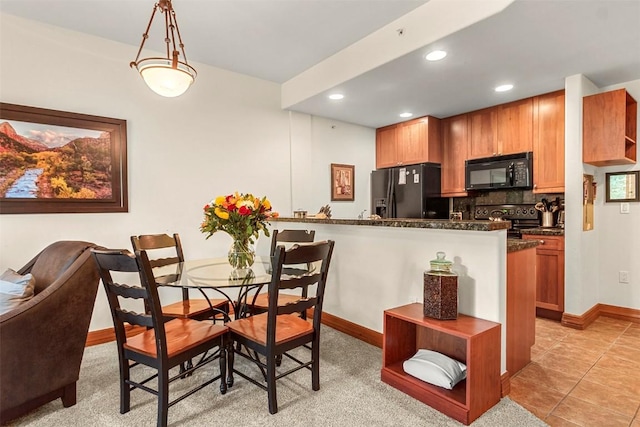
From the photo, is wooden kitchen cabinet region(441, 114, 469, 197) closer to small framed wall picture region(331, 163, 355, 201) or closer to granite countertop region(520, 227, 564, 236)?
granite countertop region(520, 227, 564, 236)

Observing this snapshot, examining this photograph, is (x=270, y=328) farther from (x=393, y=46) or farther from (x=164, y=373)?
(x=393, y=46)

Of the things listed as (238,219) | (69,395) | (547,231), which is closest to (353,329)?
(238,219)

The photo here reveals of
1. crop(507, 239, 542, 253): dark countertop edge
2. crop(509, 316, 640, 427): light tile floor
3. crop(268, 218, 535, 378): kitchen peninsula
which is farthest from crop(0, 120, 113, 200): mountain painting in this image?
crop(509, 316, 640, 427): light tile floor

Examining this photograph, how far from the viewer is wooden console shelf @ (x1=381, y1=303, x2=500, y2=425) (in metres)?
1.78

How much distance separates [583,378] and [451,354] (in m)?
0.99

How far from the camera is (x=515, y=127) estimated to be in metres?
3.97

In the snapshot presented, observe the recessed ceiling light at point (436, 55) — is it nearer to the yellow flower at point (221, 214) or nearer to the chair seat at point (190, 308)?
the yellow flower at point (221, 214)

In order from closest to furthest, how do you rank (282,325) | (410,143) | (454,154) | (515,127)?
(282,325) → (515,127) → (454,154) → (410,143)

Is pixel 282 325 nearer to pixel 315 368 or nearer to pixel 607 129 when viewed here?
pixel 315 368

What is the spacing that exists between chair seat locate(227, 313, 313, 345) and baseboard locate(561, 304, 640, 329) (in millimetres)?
2824

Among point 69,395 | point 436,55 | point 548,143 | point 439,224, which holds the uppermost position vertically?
point 436,55

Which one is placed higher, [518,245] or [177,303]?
[518,245]

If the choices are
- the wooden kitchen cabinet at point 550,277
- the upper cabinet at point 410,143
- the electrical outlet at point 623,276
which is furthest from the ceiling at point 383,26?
the electrical outlet at point 623,276

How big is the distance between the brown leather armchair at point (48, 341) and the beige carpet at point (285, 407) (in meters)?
0.17
